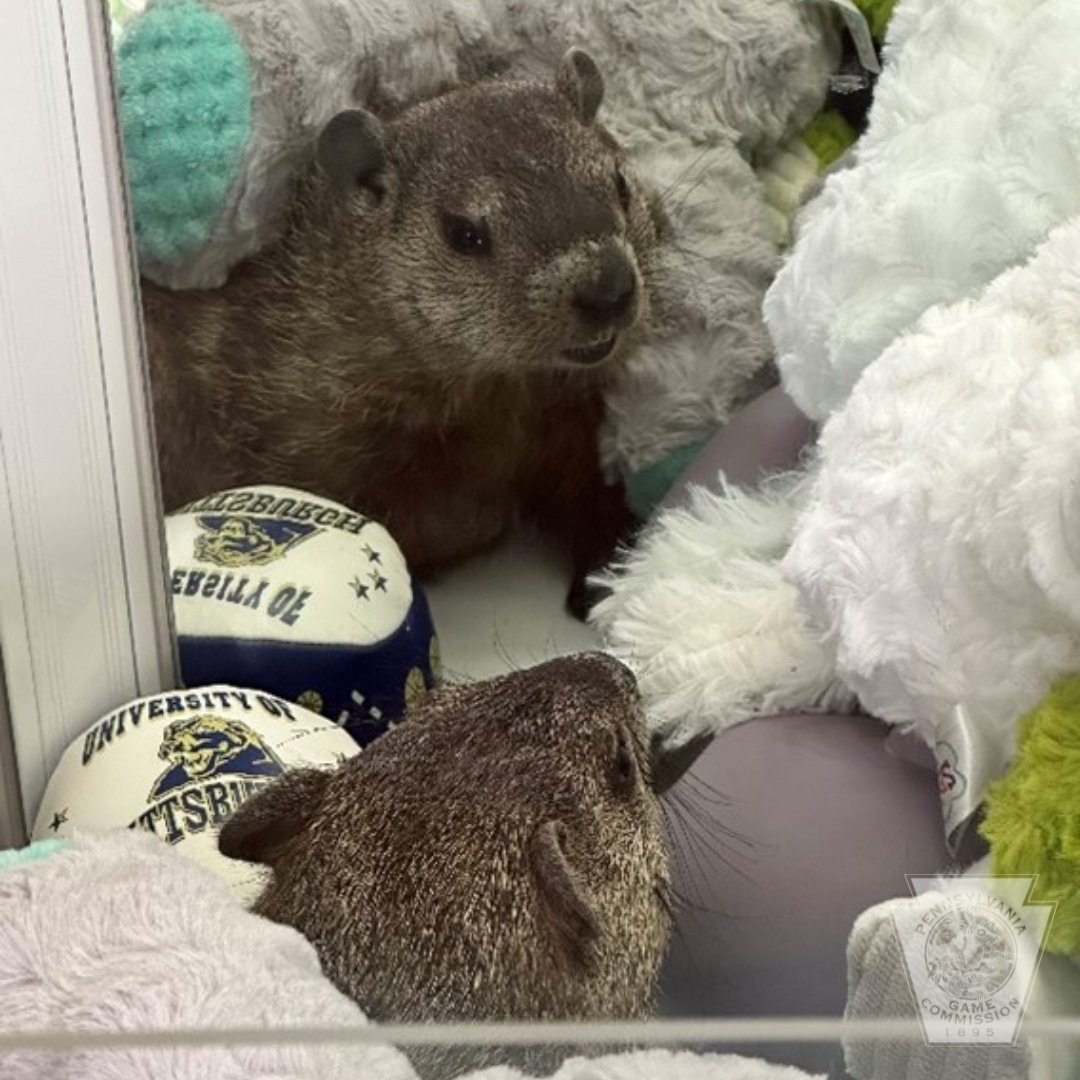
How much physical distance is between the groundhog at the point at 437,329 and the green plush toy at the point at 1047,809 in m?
0.29

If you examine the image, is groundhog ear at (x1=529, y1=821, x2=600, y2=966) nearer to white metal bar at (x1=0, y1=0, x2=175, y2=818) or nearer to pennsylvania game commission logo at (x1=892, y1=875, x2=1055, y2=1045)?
pennsylvania game commission logo at (x1=892, y1=875, x2=1055, y2=1045)

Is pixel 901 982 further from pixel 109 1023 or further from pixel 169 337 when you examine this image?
pixel 169 337

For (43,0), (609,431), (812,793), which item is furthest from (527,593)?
(43,0)

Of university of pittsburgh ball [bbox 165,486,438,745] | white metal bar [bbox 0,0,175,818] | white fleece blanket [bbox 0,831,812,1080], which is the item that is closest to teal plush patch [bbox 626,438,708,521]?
university of pittsburgh ball [bbox 165,486,438,745]

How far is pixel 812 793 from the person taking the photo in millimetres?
541

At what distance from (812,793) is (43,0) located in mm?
386

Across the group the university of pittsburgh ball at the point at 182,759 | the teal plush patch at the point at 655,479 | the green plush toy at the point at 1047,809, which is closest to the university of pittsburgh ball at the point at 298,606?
the university of pittsburgh ball at the point at 182,759

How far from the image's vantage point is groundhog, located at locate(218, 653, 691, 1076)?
0.44 metres

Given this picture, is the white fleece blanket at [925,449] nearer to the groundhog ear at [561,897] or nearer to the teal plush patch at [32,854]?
the groundhog ear at [561,897]

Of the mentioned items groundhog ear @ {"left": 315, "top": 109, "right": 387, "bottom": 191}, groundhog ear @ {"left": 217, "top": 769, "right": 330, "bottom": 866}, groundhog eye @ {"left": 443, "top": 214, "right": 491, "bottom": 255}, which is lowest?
groundhog ear @ {"left": 217, "top": 769, "right": 330, "bottom": 866}

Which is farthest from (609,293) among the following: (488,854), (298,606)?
(488,854)

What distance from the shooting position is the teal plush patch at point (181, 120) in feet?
2.16

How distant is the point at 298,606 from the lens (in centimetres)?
67

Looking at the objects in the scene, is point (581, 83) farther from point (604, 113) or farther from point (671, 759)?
point (671, 759)
